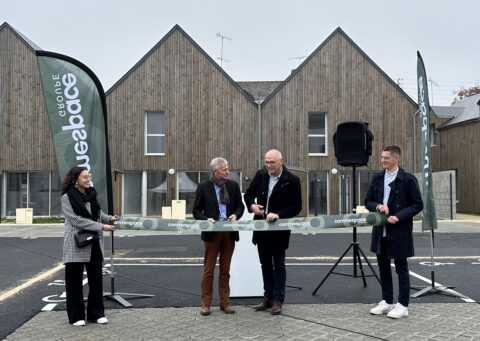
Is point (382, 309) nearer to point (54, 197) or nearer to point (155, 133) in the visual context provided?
point (155, 133)

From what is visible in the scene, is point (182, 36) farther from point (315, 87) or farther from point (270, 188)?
point (270, 188)

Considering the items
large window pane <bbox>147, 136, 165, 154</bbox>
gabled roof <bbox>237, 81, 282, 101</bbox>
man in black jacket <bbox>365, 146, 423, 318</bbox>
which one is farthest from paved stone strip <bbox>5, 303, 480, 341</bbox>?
gabled roof <bbox>237, 81, 282, 101</bbox>

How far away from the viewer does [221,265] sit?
5695 mm

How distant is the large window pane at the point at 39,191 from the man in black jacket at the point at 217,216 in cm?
2009

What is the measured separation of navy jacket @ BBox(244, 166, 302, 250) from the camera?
18.4 feet

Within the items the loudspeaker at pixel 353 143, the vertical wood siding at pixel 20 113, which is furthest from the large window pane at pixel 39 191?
the loudspeaker at pixel 353 143

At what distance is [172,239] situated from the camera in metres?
14.4

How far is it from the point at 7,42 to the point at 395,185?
76.8 ft

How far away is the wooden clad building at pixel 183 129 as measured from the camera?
76.4 ft

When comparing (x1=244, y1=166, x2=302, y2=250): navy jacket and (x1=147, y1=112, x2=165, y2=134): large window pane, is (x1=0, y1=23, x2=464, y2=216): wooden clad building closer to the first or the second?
(x1=147, y1=112, x2=165, y2=134): large window pane

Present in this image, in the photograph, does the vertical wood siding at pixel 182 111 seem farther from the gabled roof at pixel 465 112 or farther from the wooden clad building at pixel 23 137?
the gabled roof at pixel 465 112

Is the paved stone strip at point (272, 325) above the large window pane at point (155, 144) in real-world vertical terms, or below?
below

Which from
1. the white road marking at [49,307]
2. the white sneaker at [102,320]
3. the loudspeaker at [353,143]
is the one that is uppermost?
the loudspeaker at [353,143]

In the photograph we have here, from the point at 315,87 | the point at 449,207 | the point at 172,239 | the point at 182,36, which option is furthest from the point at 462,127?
the point at 172,239
